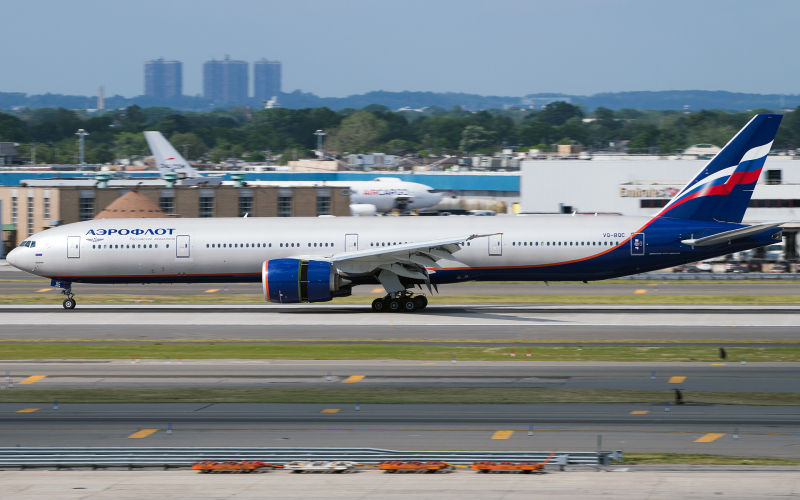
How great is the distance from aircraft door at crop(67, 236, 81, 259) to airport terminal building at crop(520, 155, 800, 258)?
39.4 metres

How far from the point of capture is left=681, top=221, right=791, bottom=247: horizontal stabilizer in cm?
3934

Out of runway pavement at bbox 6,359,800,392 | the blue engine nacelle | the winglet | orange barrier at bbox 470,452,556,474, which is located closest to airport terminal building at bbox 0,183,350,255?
the winglet

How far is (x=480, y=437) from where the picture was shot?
61.5 feet

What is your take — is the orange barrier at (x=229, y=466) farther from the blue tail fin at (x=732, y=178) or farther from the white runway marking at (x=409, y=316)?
the blue tail fin at (x=732, y=178)

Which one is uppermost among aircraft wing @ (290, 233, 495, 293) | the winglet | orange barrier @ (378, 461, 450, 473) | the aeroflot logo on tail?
the winglet

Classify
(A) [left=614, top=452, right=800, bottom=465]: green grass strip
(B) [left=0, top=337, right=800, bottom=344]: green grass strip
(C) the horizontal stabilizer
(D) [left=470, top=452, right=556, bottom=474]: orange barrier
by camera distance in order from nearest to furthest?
(D) [left=470, top=452, right=556, bottom=474]: orange barrier < (A) [left=614, top=452, right=800, bottom=465]: green grass strip < (B) [left=0, top=337, right=800, bottom=344]: green grass strip < (C) the horizontal stabilizer

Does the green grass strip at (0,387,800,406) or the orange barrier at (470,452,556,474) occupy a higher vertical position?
the orange barrier at (470,452,556,474)

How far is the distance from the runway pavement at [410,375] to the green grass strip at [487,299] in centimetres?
1654

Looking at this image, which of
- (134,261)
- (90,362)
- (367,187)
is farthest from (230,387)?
(367,187)

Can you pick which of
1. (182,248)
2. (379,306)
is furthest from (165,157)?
(379,306)

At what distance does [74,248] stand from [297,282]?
39.0 ft

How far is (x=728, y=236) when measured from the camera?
131ft

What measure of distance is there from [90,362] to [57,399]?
591cm

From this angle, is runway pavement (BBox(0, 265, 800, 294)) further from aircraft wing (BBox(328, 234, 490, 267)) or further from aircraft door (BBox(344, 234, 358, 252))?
aircraft wing (BBox(328, 234, 490, 267))
